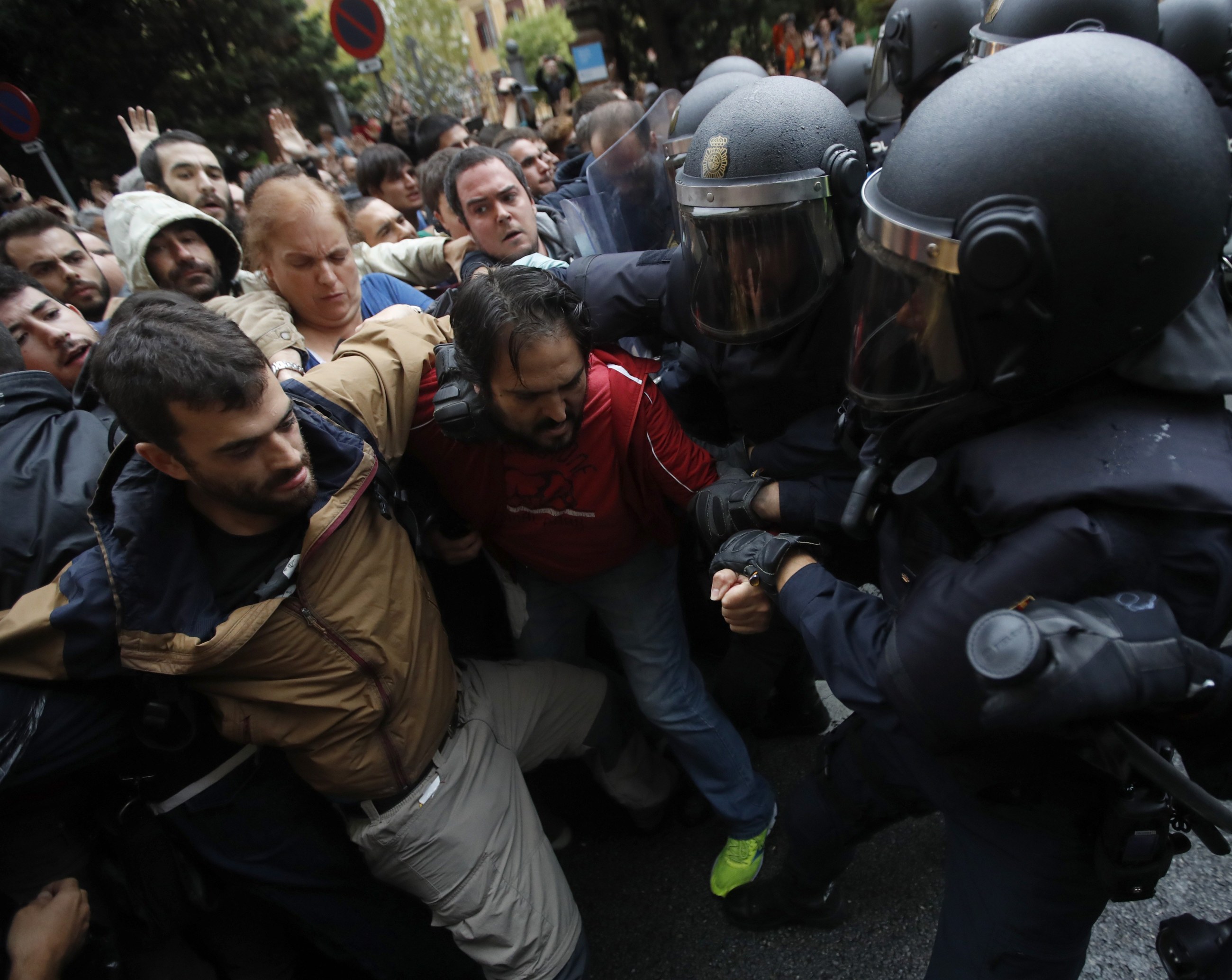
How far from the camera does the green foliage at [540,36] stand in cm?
3384

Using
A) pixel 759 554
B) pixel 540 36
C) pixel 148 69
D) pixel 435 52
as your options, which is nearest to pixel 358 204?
pixel 759 554

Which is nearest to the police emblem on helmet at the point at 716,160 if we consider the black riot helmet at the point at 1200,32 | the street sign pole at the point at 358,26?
the black riot helmet at the point at 1200,32

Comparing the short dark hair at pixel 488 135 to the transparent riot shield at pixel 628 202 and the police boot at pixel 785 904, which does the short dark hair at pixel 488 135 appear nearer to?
the transparent riot shield at pixel 628 202

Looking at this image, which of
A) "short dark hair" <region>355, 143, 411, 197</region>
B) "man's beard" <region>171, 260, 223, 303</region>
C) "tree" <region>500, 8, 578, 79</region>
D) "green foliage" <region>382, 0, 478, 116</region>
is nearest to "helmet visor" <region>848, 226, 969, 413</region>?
"man's beard" <region>171, 260, 223, 303</region>

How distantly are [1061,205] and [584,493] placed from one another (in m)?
1.27

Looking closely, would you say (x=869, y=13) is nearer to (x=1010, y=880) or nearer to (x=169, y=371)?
(x=169, y=371)

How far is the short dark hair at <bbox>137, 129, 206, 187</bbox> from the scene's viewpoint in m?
3.61

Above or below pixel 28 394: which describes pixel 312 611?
below

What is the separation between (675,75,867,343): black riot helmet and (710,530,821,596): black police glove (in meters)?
0.46

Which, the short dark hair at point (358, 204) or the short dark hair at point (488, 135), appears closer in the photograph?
the short dark hair at point (358, 204)

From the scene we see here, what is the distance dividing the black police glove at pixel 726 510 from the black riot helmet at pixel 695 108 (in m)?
1.35

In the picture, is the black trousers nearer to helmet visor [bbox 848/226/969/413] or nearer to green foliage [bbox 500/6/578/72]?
helmet visor [bbox 848/226/969/413]

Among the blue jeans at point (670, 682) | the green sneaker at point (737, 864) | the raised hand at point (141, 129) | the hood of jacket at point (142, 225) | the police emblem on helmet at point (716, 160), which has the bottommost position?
the green sneaker at point (737, 864)

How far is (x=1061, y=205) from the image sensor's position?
1026 millimetres
